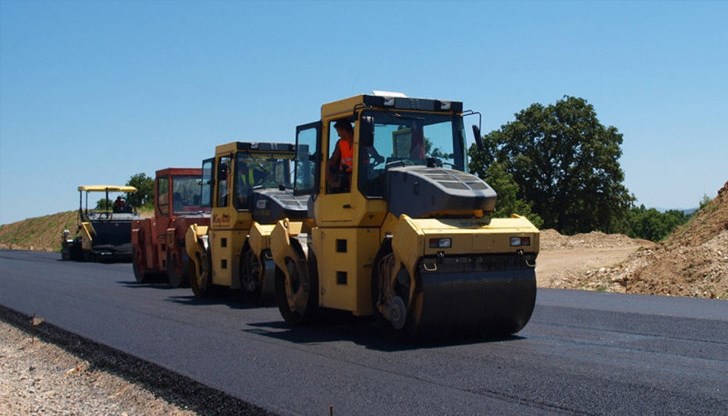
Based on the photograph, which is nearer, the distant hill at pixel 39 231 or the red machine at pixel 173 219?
the red machine at pixel 173 219

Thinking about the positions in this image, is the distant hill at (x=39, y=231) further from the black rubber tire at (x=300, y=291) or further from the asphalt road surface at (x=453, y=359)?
the black rubber tire at (x=300, y=291)

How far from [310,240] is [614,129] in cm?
4698

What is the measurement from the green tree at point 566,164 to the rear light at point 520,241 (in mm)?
42833

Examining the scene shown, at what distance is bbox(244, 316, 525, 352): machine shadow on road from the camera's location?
365 inches

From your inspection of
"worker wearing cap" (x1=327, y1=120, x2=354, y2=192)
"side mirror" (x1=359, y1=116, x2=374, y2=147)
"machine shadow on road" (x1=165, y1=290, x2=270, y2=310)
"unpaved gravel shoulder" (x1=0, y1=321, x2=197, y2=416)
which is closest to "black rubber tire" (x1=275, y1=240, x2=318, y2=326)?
"worker wearing cap" (x1=327, y1=120, x2=354, y2=192)

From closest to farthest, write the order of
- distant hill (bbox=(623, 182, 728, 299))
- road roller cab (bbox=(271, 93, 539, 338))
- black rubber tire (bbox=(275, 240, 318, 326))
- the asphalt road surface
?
the asphalt road surface < road roller cab (bbox=(271, 93, 539, 338)) < black rubber tire (bbox=(275, 240, 318, 326)) < distant hill (bbox=(623, 182, 728, 299))

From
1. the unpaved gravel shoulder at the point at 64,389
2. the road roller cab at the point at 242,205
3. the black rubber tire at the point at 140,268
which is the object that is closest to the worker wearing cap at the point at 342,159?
the unpaved gravel shoulder at the point at 64,389

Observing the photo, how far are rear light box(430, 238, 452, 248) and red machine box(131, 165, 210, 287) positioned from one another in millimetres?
9339

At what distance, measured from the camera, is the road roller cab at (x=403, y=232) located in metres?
8.93

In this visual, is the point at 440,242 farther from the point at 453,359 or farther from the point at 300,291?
the point at 300,291

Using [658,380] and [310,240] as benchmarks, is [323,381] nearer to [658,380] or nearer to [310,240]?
[658,380]

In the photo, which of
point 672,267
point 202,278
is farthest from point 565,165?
point 202,278

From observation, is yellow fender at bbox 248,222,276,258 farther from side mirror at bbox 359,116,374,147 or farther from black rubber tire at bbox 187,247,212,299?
side mirror at bbox 359,116,374,147

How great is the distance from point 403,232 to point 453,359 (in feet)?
4.48
